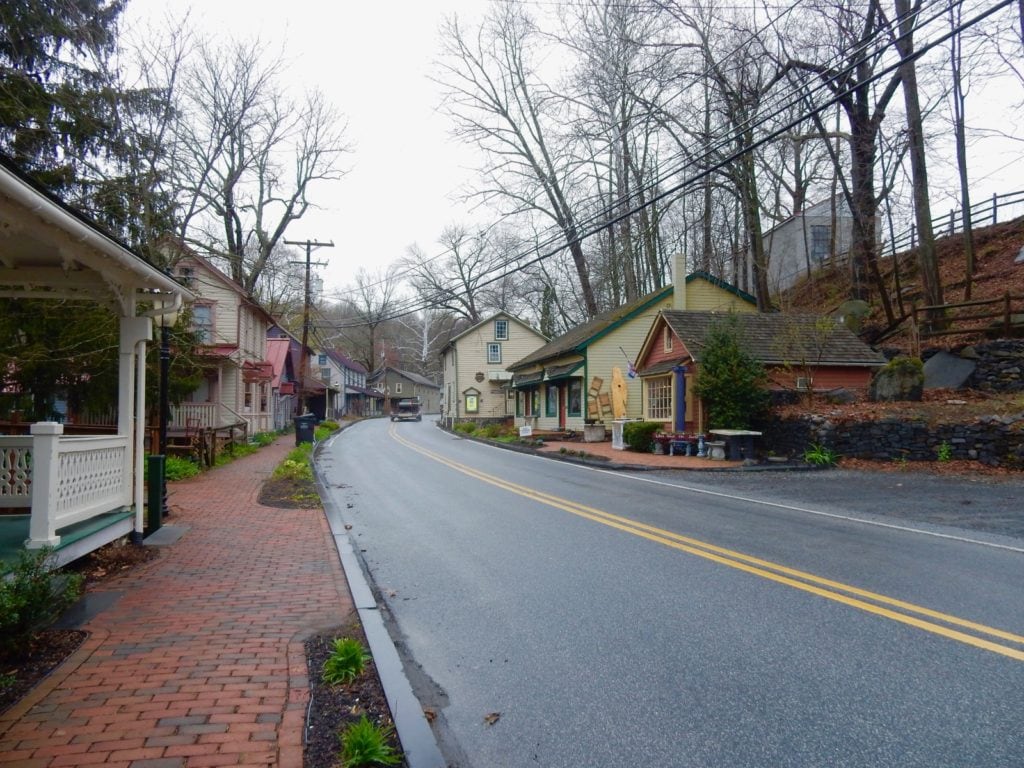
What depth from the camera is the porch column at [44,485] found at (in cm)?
601

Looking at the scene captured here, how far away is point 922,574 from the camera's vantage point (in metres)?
6.77

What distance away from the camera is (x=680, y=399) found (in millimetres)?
22797


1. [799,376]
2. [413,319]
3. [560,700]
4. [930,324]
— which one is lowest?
[560,700]

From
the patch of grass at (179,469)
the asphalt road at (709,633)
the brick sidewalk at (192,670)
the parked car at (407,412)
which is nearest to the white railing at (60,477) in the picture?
the brick sidewalk at (192,670)

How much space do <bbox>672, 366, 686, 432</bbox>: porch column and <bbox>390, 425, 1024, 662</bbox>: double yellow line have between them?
1266cm

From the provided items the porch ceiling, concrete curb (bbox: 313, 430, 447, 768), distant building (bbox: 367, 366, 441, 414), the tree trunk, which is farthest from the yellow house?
distant building (bbox: 367, 366, 441, 414)

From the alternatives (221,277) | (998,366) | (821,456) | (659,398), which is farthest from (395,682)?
(221,277)

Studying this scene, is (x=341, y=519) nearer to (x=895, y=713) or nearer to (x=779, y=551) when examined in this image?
(x=779, y=551)

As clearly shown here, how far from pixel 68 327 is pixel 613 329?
21164mm

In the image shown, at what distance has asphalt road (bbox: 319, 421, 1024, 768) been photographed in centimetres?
362

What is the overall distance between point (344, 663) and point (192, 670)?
0.92 metres

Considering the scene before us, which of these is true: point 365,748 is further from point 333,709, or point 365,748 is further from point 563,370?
point 563,370

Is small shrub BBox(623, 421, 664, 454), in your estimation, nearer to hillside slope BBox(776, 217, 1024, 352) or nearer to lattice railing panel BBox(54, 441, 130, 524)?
hillside slope BBox(776, 217, 1024, 352)

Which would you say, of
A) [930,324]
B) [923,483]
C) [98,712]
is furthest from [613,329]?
[98,712]
